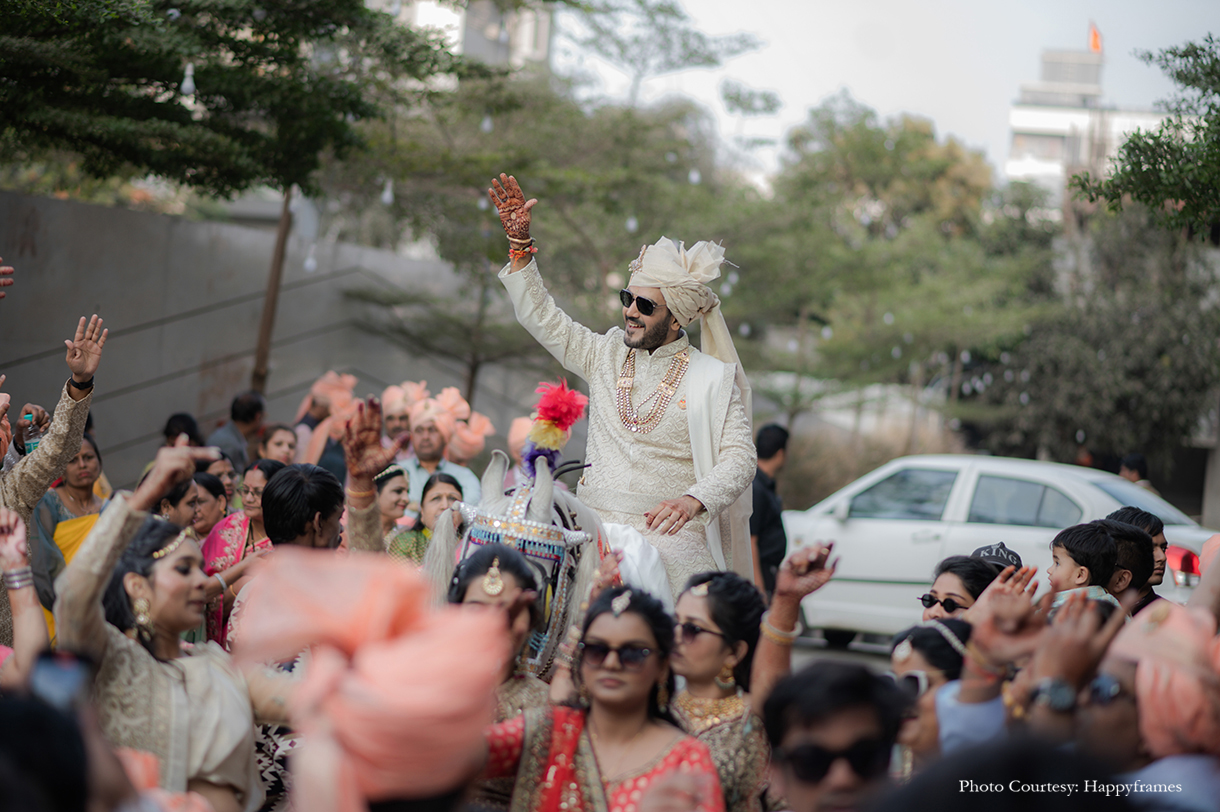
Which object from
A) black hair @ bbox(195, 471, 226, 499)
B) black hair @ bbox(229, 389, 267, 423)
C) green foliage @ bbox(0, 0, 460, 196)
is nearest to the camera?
black hair @ bbox(195, 471, 226, 499)

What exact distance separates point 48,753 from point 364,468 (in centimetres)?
183

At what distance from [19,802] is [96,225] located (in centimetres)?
967

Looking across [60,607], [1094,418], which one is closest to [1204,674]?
[60,607]

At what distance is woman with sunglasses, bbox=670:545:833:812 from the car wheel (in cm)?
656

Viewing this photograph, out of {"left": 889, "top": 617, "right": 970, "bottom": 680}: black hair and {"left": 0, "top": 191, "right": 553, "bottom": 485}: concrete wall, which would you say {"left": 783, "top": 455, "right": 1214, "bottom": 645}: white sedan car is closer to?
{"left": 889, "top": 617, "right": 970, "bottom": 680}: black hair

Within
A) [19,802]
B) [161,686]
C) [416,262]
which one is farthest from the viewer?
[416,262]

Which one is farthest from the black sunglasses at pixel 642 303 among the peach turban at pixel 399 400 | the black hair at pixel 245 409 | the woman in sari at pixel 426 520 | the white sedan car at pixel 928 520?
the white sedan car at pixel 928 520

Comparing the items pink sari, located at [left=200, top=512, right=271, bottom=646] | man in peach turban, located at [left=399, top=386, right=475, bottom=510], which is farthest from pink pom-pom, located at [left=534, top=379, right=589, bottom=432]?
man in peach turban, located at [left=399, top=386, right=475, bottom=510]

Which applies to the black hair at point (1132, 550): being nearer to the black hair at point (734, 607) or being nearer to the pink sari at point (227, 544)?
the black hair at point (734, 607)

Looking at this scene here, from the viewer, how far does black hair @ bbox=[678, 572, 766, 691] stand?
315 cm

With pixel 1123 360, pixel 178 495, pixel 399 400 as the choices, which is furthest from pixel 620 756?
pixel 1123 360

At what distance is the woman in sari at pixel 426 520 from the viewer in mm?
4855

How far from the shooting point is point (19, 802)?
5.31 feet

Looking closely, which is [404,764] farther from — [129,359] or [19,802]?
[129,359]
